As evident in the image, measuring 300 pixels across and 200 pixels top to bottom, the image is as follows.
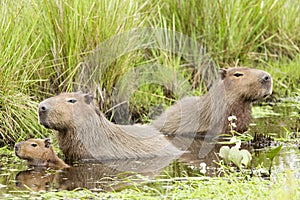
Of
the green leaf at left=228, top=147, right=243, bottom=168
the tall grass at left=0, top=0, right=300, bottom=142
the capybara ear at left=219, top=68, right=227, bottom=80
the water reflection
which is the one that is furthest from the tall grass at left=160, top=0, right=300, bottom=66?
the green leaf at left=228, top=147, right=243, bottom=168

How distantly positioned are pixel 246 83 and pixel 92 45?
179 cm


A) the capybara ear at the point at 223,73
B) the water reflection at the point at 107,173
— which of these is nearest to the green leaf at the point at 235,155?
the water reflection at the point at 107,173

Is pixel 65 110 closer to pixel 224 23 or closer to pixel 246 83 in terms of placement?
pixel 246 83

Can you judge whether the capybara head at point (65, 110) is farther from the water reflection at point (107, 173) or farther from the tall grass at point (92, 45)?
the tall grass at point (92, 45)

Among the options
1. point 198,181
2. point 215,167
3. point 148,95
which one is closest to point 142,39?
point 148,95

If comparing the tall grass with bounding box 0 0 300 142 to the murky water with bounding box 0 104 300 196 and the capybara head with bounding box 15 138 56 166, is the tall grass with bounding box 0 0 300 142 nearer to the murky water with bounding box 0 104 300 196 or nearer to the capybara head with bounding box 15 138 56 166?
the capybara head with bounding box 15 138 56 166

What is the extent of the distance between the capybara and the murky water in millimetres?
106

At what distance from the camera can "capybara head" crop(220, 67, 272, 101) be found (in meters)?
8.02

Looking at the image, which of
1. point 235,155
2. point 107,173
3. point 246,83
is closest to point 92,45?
point 246,83

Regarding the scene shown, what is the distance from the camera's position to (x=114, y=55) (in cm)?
825

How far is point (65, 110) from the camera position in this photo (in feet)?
22.4

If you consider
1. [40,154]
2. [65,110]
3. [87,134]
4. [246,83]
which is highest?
[246,83]

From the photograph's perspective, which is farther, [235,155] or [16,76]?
[16,76]

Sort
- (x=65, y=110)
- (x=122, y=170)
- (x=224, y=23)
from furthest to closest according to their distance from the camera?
(x=224, y=23)
(x=65, y=110)
(x=122, y=170)
